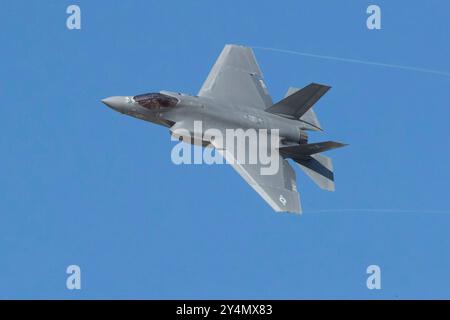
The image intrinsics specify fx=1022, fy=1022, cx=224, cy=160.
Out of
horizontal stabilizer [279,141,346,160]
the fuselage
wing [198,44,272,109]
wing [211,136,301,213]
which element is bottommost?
wing [211,136,301,213]

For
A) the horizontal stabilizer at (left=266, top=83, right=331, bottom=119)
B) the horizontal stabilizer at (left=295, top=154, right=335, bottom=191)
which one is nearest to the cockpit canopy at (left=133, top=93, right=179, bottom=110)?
the horizontal stabilizer at (left=266, top=83, right=331, bottom=119)

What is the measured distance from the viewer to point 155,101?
3256 cm

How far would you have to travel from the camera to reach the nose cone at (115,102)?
32406 millimetres

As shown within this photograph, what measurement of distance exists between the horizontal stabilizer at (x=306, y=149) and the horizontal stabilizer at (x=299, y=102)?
4.78 feet

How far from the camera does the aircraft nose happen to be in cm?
3241

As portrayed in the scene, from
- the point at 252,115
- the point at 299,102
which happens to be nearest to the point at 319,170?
the point at 299,102

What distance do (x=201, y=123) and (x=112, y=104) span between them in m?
2.90

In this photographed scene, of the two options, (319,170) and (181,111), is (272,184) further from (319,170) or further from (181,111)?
(181,111)

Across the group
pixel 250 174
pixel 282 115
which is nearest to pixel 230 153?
pixel 250 174

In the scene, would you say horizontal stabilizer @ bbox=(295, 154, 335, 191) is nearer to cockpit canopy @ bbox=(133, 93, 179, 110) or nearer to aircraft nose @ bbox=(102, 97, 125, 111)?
cockpit canopy @ bbox=(133, 93, 179, 110)

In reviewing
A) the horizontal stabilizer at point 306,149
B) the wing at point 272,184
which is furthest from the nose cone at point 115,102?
the horizontal stabilizer at point 306,149

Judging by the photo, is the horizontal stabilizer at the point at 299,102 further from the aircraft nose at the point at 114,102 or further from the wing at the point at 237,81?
the aircraft nose at the point at 114,102

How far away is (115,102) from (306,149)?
21.2ft

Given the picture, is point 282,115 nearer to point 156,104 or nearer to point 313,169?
point 313,169
